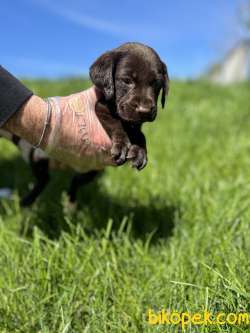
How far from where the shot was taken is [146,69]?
2787mm

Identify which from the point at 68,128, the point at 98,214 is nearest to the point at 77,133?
the point at 68,128

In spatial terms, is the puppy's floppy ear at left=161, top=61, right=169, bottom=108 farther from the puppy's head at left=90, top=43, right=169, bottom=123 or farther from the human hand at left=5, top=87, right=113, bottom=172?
the human hand at left=5, top=87, right=113, bottom=172

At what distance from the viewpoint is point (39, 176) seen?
149 inches

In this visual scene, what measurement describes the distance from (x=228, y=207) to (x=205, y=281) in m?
1.34

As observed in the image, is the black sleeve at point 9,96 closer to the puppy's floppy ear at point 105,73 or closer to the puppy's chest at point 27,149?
the puppy's floppy ear at point 105,73

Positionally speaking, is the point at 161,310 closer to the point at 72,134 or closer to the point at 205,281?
the point at 205,281

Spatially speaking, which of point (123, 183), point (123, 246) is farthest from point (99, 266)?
point (123, 183)

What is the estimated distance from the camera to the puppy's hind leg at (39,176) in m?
3.71

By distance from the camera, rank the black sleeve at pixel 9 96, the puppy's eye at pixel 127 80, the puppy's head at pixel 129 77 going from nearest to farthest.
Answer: the black sleeve at pixel 9 96 → the puppy's head at pixel 129 77 → the puppy's eye at pixel 127 80

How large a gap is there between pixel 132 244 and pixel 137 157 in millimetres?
1047

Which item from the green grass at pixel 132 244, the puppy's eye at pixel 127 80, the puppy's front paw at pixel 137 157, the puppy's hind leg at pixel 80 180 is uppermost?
the puppy's eye at pixel 127 80

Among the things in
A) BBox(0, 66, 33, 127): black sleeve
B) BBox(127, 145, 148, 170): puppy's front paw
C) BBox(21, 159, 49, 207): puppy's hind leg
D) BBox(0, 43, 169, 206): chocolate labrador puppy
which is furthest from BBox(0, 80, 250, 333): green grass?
BBox(0, 66, 33, 127): black sleeve

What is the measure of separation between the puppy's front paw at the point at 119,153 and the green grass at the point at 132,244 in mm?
751

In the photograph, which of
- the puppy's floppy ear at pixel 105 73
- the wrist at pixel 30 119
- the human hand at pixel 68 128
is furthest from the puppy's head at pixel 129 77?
the wrist at pixel 30 119
